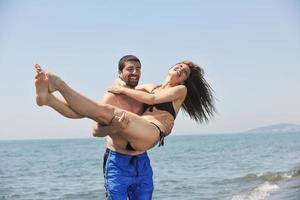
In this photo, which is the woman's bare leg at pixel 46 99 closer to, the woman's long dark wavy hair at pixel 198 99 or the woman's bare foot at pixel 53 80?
the woman's bare foot at pixel 53 80

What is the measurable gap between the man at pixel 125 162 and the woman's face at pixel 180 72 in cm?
45

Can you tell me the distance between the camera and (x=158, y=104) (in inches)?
195

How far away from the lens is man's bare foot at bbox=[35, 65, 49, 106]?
4191 millimetres

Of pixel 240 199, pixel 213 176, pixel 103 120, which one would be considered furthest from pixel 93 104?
pixel 213 176

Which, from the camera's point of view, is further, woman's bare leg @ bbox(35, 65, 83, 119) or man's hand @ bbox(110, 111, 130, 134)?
man's hand @ bbox(110, 111, 130, 134)

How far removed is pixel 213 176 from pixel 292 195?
9.18 meters

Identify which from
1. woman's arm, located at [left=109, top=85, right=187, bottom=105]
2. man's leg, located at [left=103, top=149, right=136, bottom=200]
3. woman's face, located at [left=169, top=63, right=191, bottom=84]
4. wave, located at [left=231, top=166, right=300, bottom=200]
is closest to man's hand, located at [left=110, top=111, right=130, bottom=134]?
woman's arm, located at [left=109, top=85, right=187, bottom=105]

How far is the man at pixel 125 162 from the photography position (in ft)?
15.7

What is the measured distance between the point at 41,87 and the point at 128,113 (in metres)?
0.82

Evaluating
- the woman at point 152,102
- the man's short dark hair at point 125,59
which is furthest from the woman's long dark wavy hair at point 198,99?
the man's short dark hair at point 125,59

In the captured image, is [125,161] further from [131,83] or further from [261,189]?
[261,189]

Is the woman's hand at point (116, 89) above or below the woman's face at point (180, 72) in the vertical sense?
below

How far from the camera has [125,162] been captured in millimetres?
4812

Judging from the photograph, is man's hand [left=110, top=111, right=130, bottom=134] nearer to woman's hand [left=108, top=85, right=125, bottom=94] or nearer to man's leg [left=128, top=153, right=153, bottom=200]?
woman's hand [left=108, top=85, right=125, bottom=94]
